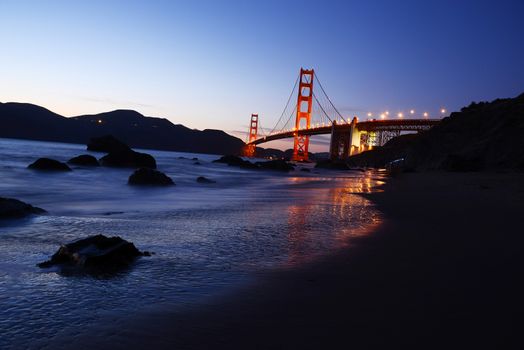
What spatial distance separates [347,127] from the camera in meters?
53.3

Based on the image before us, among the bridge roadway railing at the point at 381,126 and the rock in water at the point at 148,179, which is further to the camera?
the bridge roadway railing at the point at 381,126

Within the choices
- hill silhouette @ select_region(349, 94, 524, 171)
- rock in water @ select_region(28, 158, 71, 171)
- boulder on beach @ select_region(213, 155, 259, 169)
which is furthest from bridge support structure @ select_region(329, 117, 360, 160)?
rock in water @ select_region(28, 158, 71, 171)

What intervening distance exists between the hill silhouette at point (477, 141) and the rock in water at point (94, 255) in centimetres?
1775

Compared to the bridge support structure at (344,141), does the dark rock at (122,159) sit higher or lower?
lower

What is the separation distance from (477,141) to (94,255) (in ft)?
82.7

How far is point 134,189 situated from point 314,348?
863cm

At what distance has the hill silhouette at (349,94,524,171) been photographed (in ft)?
61.5

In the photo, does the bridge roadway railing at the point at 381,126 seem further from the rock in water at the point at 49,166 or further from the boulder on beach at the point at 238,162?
the rock in water at the point at 49,166

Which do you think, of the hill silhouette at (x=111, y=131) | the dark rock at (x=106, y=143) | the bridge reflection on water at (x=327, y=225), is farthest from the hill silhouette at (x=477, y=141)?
the hill silhouette at (x=111, y=131)

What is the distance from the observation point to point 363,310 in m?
1.95

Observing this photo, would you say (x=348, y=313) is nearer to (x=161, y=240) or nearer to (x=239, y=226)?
(x=161, y=240)

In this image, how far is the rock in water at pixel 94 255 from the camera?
259cm

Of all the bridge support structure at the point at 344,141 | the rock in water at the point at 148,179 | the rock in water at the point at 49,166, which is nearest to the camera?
the rock in water at the point at 148,179

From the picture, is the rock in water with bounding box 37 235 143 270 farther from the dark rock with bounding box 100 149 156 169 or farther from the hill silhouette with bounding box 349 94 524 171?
the hill silhouette with bounding box 349 94 524 171
